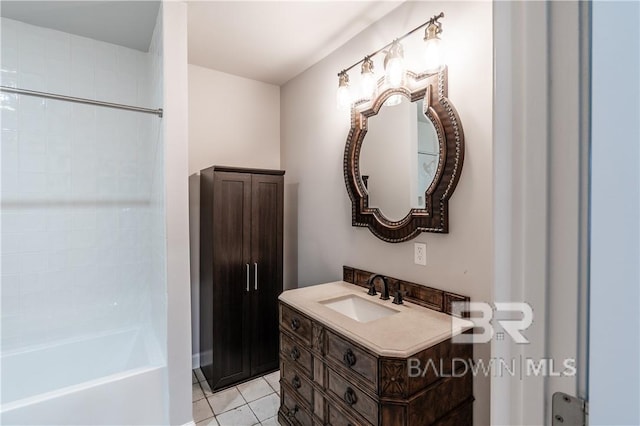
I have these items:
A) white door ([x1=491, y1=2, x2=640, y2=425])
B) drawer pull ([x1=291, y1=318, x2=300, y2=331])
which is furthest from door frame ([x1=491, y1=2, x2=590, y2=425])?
drawer pull ([x1=291, y1=318, x2=300, y2=331])

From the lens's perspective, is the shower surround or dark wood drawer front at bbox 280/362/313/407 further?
the shower surround

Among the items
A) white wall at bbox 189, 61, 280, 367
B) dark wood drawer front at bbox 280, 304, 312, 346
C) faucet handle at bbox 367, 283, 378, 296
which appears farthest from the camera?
white wall at bbox 189, 61, 280, 367

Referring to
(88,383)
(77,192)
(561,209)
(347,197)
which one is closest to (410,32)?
(347,197)

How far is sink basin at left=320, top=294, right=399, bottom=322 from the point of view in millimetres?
1898

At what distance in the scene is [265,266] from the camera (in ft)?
8.72

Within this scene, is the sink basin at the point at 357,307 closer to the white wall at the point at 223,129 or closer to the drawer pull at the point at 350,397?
the drawer pull at the point at 350,397

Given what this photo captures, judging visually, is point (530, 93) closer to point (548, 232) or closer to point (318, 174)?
point (548, 232)

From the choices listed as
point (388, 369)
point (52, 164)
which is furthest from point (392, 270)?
point (52, 164)

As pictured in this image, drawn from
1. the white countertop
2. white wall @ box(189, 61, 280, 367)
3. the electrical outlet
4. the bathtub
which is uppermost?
white wall @ box(189, 61, 280, 367)

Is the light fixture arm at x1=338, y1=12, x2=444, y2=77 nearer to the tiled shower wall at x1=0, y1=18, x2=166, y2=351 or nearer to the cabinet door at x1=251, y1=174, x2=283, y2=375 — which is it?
the cabinet door at x1=251, y1=174, x2=283, y2=375

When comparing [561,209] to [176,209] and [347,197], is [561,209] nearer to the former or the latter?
[176,209]

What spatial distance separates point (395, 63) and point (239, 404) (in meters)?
2.47

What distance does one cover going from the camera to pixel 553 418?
0.44 m

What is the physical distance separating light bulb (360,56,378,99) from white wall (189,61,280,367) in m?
1.35
